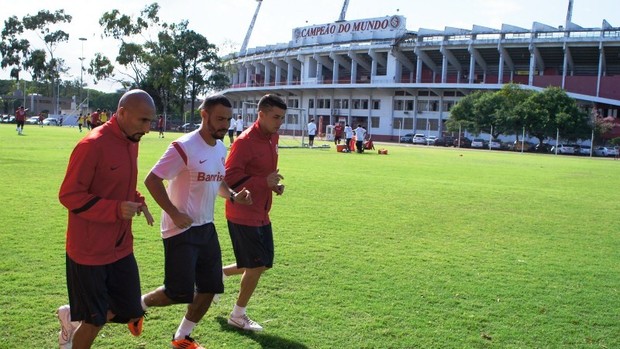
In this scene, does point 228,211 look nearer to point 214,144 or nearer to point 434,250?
point 214,144

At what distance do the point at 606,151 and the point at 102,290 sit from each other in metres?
56.8

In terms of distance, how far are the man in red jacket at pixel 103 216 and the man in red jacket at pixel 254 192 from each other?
47.3 inches

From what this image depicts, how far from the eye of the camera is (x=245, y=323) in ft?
14.6

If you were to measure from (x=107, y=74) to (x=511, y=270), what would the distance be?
7213 centimetres

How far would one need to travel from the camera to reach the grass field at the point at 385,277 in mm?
4441

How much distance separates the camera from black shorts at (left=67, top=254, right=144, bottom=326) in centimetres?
335

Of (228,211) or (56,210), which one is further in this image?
(56,210)

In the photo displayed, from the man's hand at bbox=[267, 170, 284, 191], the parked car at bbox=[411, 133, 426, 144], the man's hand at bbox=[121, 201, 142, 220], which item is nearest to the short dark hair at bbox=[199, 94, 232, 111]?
the man's hand at bbox=[267, 170, 284, 191]

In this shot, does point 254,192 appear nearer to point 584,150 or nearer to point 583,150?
point 583,150

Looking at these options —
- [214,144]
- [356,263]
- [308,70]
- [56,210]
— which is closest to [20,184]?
[56,210]

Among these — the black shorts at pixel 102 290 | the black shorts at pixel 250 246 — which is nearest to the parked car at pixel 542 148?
the black shorts at pixel 250 246

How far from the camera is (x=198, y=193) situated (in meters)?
4.12

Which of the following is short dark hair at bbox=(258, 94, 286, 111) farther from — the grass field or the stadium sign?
the stadium sign

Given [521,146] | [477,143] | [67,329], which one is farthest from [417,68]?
[67,329]
